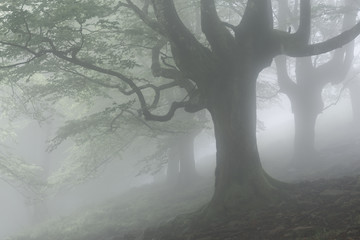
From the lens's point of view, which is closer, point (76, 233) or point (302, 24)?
point (302, 24)

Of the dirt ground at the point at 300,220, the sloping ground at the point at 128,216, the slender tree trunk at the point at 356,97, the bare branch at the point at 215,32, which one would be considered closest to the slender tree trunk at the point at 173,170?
the sloping ground at the point at 128,216

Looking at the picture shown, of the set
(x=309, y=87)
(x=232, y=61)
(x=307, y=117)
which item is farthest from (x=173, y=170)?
(x=232, y=61)

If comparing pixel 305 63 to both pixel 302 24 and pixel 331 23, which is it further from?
pixel 302 24

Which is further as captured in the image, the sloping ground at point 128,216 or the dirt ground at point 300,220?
the sloping ground at point 128,216

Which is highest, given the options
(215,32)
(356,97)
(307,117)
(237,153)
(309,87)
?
(356,97)

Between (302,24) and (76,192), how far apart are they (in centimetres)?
3054

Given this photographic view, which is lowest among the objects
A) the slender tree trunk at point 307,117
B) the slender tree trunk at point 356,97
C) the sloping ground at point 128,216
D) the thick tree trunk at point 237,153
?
Result: the sloping ground at point 128,216

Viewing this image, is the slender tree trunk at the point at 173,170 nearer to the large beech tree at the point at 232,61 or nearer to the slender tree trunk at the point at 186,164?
the slender tree trunk at the point at 186,164

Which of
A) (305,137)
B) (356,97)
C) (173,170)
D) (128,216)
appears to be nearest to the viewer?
(128,216)

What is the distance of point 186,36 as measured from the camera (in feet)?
35.1

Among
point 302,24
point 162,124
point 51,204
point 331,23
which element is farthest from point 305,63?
point 51,204

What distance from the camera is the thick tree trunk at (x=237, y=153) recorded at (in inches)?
401

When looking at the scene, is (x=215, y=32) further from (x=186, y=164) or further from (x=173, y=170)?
(x=173, y=170)

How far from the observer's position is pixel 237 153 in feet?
34.7
